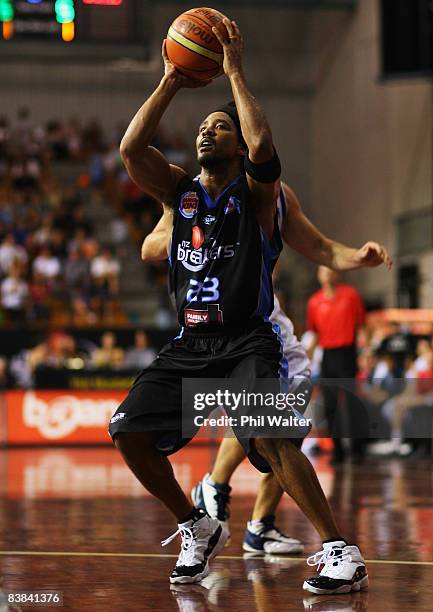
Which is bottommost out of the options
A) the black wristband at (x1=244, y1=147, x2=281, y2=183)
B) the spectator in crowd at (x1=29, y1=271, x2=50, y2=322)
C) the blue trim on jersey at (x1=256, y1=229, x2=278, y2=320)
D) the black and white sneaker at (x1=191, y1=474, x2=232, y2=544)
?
the spectator in crowd at (x1=29, y1=271, x2=50, y2=322)

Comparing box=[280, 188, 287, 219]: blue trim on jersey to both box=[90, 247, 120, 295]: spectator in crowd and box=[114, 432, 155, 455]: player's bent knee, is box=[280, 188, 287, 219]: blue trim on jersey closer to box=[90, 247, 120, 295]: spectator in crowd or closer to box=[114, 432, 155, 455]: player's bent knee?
box=[114, 432, 155, 455]: player's bent knee

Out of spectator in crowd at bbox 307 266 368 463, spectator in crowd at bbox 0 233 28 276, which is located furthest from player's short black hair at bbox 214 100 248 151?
spectator in crowd at bbox 0 233 28 276

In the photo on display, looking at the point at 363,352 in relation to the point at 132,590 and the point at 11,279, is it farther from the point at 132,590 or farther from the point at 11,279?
the point at 132,590

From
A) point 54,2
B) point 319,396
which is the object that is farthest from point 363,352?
point 54,2

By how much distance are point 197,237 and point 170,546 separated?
2.01 metres

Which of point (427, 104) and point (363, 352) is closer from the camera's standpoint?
point (363, 352)

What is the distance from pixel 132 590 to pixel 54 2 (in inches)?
351

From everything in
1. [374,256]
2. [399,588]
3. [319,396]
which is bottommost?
[319,396]

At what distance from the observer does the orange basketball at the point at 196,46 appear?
5215 mm

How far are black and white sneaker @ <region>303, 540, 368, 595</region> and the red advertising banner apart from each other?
34.1 feet

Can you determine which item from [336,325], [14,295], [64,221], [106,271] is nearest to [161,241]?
[336,325]

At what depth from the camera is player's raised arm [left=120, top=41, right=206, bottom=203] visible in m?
5.13

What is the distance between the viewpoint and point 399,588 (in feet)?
16.4

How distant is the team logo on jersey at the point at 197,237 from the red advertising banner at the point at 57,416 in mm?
10183
